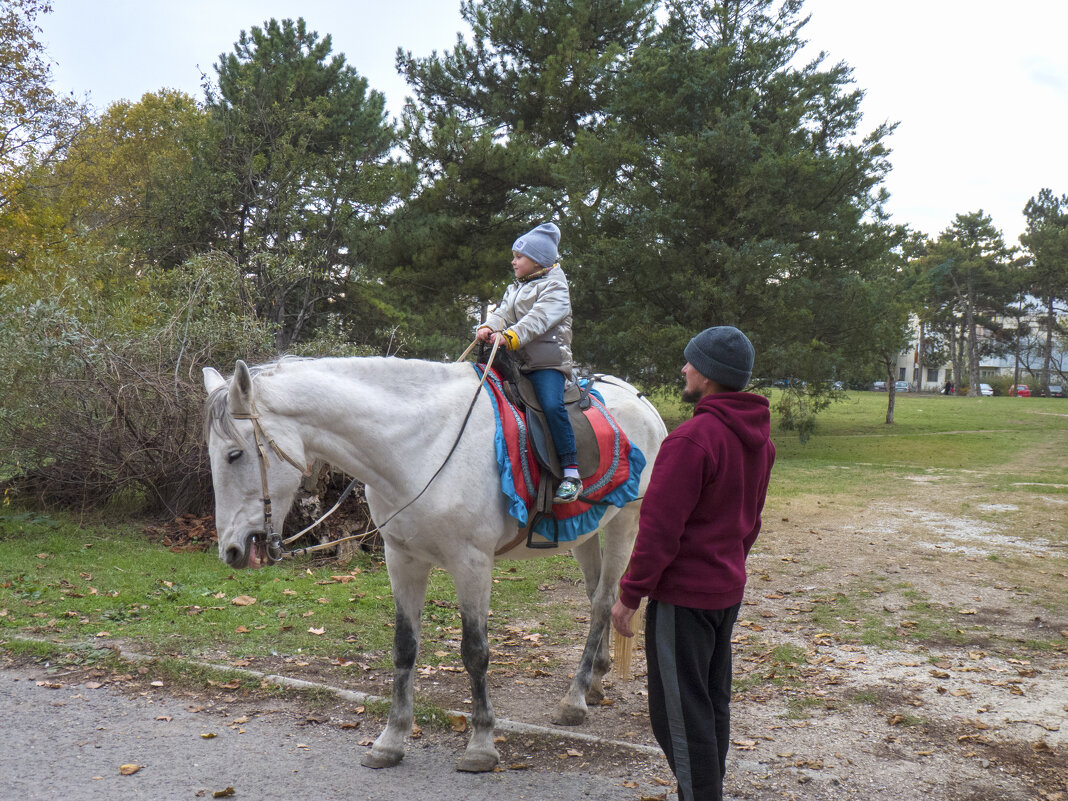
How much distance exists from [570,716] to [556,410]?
71.2 inches

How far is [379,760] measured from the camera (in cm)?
396

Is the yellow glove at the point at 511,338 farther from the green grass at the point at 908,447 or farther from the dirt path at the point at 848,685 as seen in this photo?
the green grass at the point at 908,447

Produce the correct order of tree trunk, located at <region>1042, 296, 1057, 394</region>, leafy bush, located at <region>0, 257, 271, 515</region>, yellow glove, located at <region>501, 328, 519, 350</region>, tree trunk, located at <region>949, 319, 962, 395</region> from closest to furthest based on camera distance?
yellow glove, located at <region>501, 328, 519, 350</region>, leafy bush, located at <region>0, 257, 271, 515</region>, tree trunk, located at <region>1042, 296, 1057, 394</region>, tree trunk, located at <region>949, 319, 962, 395</region>

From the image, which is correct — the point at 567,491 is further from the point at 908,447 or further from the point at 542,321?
the point at 908,447

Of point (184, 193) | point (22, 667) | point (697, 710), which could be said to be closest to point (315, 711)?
point (22, 667)

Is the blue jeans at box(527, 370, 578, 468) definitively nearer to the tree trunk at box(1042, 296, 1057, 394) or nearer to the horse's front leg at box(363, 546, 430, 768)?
the horse's front leg at box(363, 546, 430, 768)

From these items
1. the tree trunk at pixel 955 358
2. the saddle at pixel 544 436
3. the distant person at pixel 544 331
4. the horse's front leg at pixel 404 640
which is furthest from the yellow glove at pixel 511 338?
the tree trunk at pixel 955 358

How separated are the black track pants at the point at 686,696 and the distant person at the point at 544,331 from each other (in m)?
1.22

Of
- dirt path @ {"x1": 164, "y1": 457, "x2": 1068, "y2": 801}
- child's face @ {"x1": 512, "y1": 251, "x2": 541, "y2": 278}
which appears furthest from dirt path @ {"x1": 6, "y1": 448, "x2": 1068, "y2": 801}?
child's face @ {"x1": 512, "y1": 251, "x2": 541, "y2": 278}

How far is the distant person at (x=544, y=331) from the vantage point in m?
4.14

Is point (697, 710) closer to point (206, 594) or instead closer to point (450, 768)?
point (450, 768)

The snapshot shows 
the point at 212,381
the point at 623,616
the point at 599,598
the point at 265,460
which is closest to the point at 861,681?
the point at 599,598

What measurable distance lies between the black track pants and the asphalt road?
2.80 feet

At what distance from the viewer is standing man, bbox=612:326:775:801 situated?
9.41 feet
